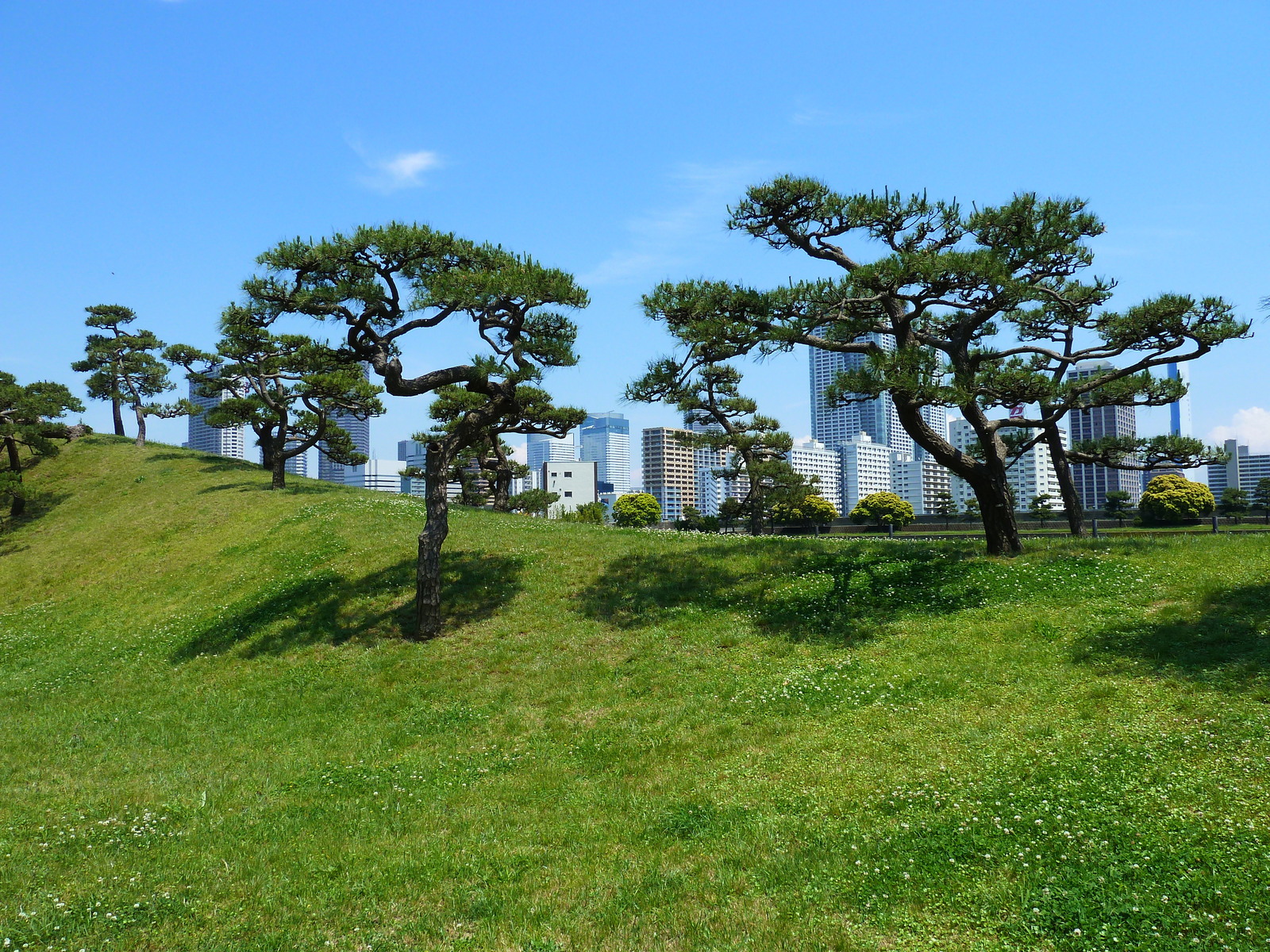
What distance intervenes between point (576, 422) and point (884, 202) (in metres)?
22.6

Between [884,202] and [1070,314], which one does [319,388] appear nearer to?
[884,202]

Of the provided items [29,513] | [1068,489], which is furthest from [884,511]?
[29,513]

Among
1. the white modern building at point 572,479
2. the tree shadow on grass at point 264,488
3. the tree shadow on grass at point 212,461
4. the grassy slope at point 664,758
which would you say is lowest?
the grassy slope at point 664,758

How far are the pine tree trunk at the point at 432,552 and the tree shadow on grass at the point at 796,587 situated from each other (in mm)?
4119

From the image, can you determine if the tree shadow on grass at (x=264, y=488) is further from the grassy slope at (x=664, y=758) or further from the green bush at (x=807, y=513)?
the green bush at (x=807, y=513)

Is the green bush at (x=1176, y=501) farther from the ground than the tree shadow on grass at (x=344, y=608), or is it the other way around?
the green bush at (x=1176, y=501)

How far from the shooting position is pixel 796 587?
20422 millimetres

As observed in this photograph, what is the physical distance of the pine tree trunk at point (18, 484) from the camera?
132 ft

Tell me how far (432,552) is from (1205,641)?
17.6 meters

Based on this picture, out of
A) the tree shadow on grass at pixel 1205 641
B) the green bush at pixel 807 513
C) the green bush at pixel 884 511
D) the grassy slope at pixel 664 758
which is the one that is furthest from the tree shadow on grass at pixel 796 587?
the green bush at pixel 884 511

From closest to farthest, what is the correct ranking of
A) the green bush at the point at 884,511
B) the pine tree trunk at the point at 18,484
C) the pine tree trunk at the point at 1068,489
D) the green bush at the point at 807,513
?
the pine tree trunk at the point at 1068,489
the pine tree trunk at the point at 18,484
the green bush at the point at 807,513
the green bush at the point at 884,511

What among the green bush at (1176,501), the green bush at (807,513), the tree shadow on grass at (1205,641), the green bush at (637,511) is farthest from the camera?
the green bush at (637,511)

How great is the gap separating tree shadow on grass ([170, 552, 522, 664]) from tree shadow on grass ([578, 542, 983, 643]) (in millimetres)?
3348

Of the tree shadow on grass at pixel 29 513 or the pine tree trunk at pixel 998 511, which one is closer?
the pine tree trunk at pixel 998 511
